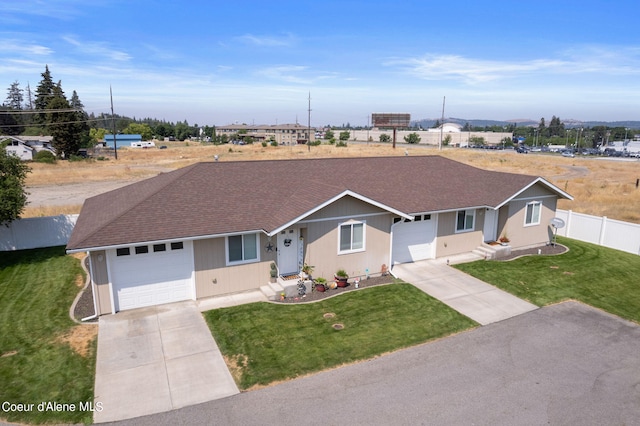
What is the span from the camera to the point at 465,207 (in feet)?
63.4

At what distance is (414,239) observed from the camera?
1948 cm

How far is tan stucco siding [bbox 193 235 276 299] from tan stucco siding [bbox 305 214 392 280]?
5.26ft

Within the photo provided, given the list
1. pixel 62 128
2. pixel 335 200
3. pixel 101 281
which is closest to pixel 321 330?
pixel 335 200

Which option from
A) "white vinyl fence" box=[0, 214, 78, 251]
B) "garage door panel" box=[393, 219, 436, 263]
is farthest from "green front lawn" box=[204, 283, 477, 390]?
"white vinyl fence" box=[0, 214, 78, 251]

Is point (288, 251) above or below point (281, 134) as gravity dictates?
below

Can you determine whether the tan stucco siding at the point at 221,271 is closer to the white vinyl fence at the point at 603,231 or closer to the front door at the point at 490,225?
the front door at the point at 490,225

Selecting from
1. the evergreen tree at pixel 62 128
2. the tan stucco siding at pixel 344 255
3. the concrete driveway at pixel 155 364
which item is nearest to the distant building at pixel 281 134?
the evergreen tree at pixel 62 128

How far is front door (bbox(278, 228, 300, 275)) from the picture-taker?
15.9m

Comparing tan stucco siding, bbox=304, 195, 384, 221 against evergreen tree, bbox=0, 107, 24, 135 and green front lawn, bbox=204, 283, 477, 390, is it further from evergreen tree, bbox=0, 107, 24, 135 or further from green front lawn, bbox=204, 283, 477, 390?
evergreen tree, bbox=0, 107, 24, 135

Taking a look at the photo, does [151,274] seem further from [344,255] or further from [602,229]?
[602,229]

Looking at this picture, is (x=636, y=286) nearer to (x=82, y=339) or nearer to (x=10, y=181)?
(x=82, y=339)

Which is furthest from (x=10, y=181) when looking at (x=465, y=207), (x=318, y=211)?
(x=465, y=207)

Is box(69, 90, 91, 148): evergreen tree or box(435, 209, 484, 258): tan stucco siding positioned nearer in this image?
box(435, 209, 484, 258): tan stucco siding

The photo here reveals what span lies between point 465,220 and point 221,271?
482 inches
